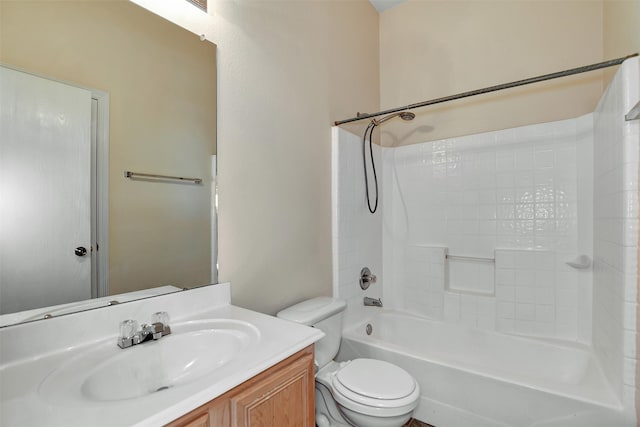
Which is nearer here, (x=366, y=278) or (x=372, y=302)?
(x=372, y=302)

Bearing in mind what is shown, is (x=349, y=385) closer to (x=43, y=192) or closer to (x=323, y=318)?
(x=323, y=318)

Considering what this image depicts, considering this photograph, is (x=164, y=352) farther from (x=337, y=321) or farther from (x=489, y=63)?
(x=489, y=63)

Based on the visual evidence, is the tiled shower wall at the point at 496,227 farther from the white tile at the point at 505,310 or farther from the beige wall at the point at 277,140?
the beige wall at the point at 277,140

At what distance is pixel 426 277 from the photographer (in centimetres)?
242

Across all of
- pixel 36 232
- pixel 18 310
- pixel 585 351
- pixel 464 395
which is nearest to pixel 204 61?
pixel 36 232

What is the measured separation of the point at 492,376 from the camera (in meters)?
1.48

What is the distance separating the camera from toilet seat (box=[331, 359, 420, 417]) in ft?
4.20

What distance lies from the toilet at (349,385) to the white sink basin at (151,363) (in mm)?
481

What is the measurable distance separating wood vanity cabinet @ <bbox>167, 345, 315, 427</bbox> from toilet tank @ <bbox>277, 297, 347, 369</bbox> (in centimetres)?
48

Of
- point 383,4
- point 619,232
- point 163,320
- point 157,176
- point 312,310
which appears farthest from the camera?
point 383,4

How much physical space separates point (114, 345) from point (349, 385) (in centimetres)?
99

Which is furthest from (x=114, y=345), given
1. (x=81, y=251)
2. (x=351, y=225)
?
(x=351, y=225)

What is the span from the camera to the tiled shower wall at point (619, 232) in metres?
1.25

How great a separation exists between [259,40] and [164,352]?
58.5 inches
